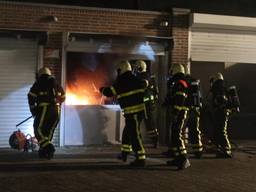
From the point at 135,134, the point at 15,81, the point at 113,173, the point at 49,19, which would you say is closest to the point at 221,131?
the point at 135,134

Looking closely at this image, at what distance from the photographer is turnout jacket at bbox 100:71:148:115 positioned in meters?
11.1

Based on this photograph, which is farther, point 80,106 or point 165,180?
point 80,106

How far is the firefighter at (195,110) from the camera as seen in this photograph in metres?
11.8

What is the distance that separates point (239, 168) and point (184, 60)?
179 inches

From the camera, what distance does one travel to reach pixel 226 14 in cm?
1585

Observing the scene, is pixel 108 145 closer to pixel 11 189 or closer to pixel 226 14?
pixel 226 14

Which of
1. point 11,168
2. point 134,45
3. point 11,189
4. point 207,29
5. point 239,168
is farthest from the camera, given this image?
point 207,29

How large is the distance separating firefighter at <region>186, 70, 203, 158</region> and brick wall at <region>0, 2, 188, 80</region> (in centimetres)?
270

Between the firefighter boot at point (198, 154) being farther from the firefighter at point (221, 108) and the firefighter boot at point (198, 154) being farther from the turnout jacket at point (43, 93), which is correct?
the turnout jacket at point (43, 93)

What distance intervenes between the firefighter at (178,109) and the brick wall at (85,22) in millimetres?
3547

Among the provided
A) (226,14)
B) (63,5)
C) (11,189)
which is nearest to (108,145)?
(63,5)

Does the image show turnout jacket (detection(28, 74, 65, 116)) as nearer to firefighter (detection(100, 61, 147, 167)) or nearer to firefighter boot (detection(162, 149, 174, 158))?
firefighter (detection(100, 61, 147, 167))

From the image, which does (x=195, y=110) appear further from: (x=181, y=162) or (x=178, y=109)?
(x=181, y=162)

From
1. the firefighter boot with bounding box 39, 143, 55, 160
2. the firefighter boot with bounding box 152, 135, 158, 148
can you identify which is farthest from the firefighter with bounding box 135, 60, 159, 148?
the firefighter boot with bounding box 39, 143, 55, 160
